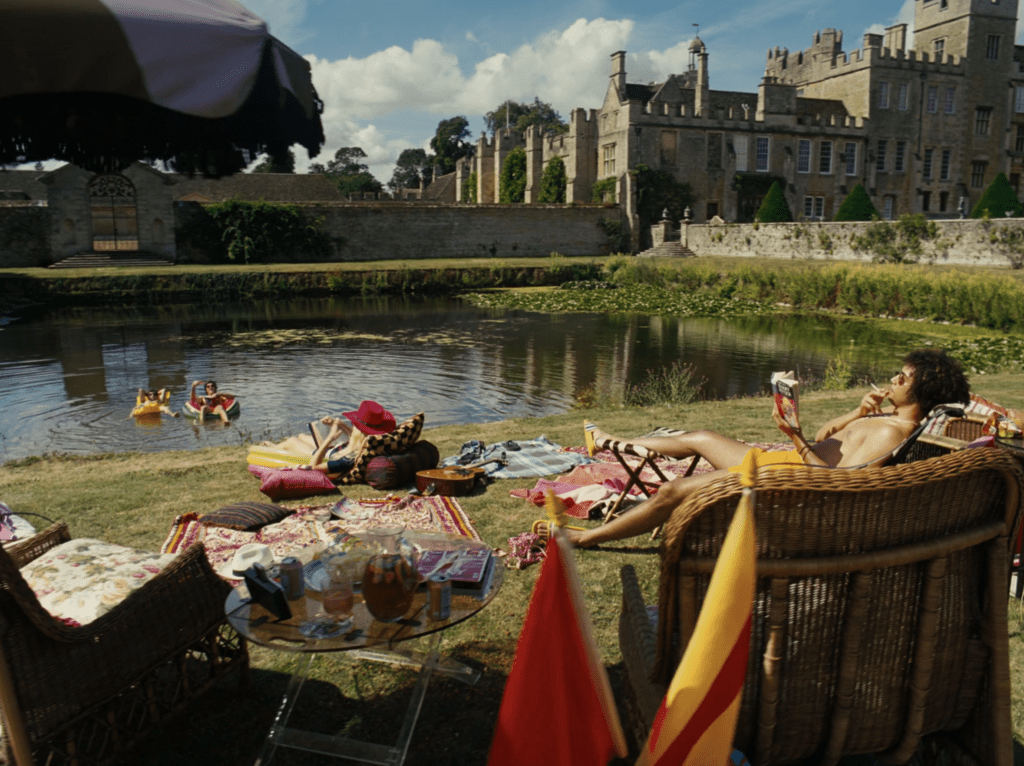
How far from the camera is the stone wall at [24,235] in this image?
30.7 meters

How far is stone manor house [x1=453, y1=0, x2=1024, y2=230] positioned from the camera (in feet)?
132

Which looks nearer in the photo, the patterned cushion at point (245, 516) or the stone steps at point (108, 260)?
the patterned cushion at point (245, 516)

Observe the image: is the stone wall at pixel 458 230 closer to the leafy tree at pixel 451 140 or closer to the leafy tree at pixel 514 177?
the leafy tree at pixel 514 177

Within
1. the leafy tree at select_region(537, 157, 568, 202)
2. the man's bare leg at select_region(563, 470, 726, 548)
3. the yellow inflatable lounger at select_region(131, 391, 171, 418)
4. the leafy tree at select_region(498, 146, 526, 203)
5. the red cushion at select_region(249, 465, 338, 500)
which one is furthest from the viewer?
the leafy tree at select_region(498, 146, 526, 203)

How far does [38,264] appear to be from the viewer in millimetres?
31281

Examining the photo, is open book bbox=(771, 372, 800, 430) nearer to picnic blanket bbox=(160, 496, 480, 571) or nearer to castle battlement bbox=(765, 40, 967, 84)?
picnic blanket bbox=(160, 496, 480, 571)

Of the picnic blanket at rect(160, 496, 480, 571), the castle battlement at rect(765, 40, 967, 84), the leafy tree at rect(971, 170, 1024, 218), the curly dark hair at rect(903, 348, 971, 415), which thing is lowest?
the picnic blanket at rect(160, 496, 480, 571)

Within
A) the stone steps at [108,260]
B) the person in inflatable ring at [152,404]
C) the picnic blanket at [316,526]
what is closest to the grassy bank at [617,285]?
the stone steps at [108,260]

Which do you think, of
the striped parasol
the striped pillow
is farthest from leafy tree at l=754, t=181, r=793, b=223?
the striped parasol

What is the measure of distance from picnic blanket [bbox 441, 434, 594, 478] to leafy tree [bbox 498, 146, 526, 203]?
4306 cm

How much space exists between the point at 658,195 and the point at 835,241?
44.9ft

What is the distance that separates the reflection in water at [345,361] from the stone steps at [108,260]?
803 centimetres

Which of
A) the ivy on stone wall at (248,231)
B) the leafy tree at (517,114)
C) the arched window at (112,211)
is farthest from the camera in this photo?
the leafy tree at (517,114)

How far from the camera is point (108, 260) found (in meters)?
31.2
